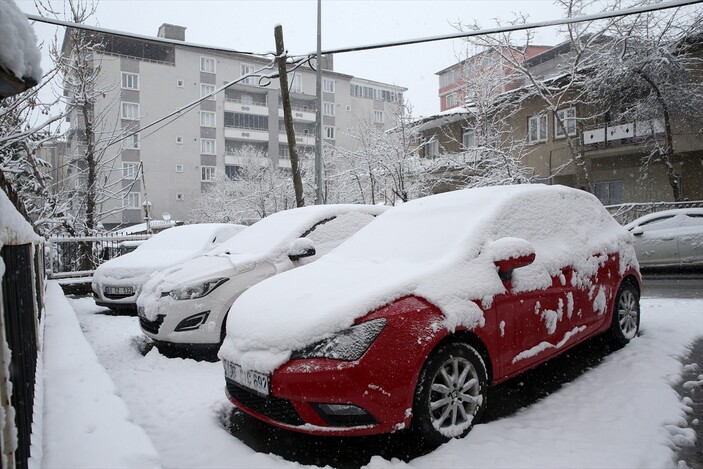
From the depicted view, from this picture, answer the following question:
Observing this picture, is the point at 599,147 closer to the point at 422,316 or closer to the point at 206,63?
the point at 422,316

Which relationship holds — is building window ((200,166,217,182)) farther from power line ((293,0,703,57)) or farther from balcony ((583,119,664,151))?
power line ((293,0,703,57))

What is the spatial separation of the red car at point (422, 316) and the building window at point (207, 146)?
4861 cm

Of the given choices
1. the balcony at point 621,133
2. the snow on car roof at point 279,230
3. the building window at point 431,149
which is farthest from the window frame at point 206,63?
the snow on car roof at point 279,230

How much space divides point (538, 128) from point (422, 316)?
24.0m

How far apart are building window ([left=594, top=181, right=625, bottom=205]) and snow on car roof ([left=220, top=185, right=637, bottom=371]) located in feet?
64.6

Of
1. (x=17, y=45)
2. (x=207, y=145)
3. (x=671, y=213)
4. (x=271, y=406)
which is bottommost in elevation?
(x=271, y=406)

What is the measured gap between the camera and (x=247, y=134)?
171 feet

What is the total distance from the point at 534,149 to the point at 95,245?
20.0 metres

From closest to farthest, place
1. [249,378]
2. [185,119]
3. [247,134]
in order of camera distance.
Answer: [249,378] < [185,119] < [247,134]

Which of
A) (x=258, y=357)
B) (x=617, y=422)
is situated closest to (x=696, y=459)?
(x=617, y=422)

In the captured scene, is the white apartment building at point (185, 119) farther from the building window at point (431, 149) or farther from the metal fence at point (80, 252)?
the metal fence at point (80, 252)

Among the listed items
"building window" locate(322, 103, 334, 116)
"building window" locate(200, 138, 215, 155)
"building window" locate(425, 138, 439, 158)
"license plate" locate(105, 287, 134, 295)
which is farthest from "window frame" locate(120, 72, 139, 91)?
"license plate" locate(105, 287, 134, 295)

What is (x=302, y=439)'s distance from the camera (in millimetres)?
3342

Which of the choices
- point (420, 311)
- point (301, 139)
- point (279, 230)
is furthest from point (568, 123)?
point (301, 139)
